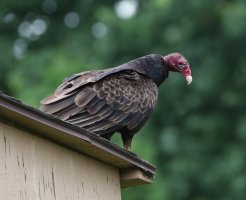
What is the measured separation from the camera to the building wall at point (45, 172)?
181 inches

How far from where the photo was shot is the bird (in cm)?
571

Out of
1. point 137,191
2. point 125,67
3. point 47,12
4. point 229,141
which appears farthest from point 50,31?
point 125,67

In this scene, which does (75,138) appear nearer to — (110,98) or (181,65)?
(110,98)

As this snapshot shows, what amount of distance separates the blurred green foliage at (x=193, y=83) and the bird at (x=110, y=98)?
7.24 metres

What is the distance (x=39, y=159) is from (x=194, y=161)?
1000cm

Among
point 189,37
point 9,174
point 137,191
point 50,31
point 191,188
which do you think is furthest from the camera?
point 50,31

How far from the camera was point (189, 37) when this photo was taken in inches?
612

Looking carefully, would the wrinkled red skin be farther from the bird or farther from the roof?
the roof

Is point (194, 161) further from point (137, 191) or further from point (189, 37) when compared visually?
point (137, 191)

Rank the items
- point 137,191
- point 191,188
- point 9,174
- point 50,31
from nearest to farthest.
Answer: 1. point 9,174
2. point 137,191
3. point 191,188
4. point 50,31

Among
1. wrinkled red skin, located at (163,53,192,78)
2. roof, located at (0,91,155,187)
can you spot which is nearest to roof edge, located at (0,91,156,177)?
roof, located at (0,91,155,187)

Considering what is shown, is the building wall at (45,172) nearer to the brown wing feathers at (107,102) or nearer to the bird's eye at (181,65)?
the brown wing feathers at (107,102)

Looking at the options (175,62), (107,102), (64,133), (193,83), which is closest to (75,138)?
(64,133)

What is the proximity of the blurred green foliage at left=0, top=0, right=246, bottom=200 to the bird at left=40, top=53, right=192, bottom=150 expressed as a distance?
23.7 feet
